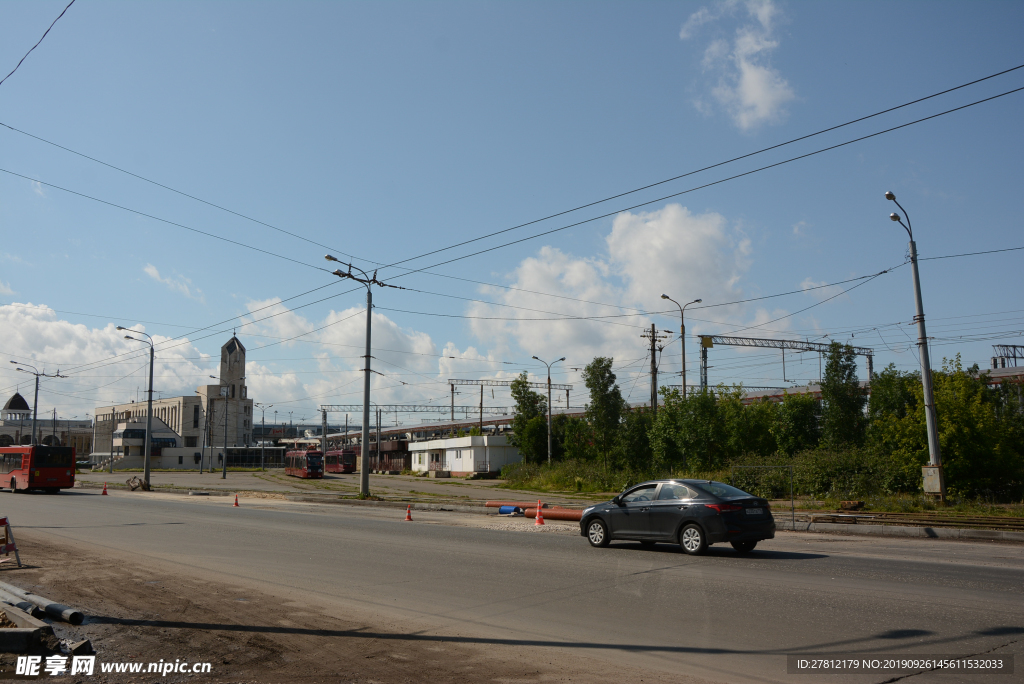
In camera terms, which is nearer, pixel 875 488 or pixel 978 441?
pixel 978 441

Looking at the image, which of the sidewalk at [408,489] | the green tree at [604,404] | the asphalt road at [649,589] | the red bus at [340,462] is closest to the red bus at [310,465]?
Answer: the sidewalk at [408,489]

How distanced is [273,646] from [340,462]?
7689 cm

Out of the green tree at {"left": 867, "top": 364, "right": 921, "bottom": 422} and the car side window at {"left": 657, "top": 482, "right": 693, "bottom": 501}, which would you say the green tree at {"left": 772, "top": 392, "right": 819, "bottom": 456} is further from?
the car side window at {"left": 657, "top": 482, "right": 693, "bottom": 501}

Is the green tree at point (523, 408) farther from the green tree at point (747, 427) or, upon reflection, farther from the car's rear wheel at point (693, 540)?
the car's rear wheel at point (693, 540)

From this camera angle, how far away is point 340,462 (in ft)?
268

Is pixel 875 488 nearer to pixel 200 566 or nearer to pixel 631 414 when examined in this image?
pixel 631 414

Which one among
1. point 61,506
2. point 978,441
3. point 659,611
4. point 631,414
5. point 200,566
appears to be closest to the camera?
point 659,611

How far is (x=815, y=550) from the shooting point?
15.3 meters

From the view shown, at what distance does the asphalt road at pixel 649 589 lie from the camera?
23.9ft

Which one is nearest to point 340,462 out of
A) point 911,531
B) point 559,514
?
point 559,514

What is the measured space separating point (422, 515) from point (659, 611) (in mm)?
18881

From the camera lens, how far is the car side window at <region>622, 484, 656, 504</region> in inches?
588

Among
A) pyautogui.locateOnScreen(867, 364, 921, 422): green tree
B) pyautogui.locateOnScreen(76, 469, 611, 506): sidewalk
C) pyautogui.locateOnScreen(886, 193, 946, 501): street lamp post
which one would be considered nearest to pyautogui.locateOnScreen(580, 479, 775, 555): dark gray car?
pyautogui.locateOnScreen(886, 193, 946, 501): street lamp post

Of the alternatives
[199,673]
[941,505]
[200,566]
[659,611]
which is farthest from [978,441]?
[199,673]
